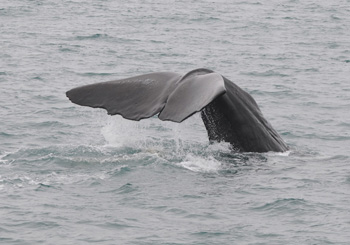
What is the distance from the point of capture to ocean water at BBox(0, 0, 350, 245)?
8.88 meters

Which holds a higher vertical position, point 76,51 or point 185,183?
point 185,183

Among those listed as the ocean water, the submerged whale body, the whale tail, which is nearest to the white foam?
the ocean water

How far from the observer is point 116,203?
31.0 feet

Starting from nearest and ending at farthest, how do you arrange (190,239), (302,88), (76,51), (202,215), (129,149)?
1. (190,239)
2. (202,215)
3. (129,149)
4. (302,88)
5. (76,51)

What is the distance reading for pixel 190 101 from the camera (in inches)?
354

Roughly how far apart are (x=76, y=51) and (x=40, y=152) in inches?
465

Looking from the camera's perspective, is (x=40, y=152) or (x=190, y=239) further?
(x=40, y=152)

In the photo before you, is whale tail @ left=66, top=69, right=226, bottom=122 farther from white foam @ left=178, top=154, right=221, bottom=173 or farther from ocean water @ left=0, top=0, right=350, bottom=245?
white foam @ left=178, top=154, right=221, bottom=173

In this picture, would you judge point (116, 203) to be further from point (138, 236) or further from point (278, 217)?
point (278, 217)

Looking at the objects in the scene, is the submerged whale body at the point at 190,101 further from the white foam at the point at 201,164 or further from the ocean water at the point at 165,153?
the white foam at the point at 201,164

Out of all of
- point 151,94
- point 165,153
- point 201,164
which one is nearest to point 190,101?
point 151,94

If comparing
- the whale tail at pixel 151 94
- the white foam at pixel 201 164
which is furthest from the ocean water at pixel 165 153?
the whale tail at pixel 151 94

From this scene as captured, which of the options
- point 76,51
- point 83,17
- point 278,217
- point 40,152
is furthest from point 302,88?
point 83,17

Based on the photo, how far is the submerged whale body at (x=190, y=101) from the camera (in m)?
9.38
